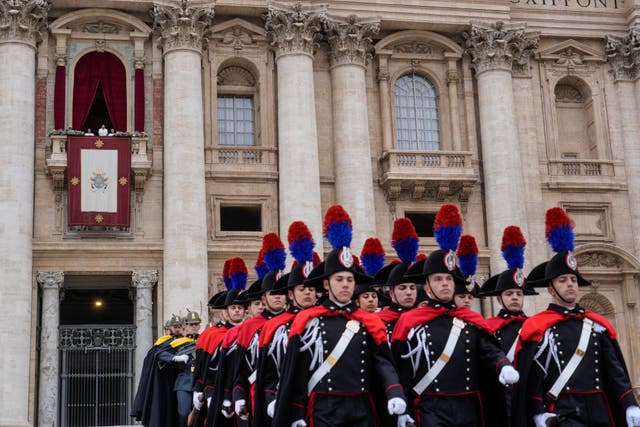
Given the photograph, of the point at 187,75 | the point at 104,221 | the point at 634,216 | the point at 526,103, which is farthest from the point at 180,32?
the point at 634,216

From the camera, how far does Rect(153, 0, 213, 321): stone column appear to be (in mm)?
27094

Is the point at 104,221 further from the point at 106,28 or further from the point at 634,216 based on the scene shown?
the point at 634,216

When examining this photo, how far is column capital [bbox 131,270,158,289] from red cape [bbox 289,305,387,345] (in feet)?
62.4

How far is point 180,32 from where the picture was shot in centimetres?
2881

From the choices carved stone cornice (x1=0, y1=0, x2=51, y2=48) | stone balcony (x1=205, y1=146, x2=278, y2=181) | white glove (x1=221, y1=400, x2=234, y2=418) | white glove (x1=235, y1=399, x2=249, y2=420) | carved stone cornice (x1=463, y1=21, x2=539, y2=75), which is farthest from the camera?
carved stone cornice (x1=463, y1=21, x2=539, y2=75)

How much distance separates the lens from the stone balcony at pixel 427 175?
29.6 meters

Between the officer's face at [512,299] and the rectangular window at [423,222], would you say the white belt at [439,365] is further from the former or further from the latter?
the rectangular window at [423,222]

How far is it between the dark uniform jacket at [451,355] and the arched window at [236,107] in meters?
21.3

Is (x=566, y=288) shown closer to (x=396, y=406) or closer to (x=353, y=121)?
(x=396, y=406)

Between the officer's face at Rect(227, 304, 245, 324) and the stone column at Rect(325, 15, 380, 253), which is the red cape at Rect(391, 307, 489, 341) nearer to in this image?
the officer's face at Rect(227, 304, 245, 324)

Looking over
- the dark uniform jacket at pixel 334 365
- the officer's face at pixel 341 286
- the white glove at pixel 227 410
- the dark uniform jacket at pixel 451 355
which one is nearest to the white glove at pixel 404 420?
the dark uniform jacket at pixel 334 365

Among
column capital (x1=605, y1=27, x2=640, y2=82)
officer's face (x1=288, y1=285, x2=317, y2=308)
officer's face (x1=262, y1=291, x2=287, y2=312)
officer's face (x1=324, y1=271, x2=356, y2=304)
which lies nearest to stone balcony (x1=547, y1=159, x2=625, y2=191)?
column capital (x1=605, y1=27, x2=640, y2=82)

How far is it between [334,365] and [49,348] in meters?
19.5

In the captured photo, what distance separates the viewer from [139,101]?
95.1ft
